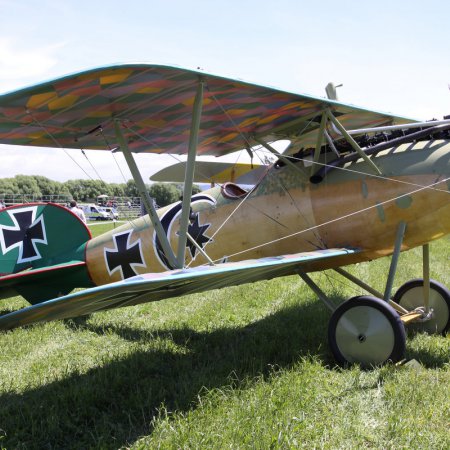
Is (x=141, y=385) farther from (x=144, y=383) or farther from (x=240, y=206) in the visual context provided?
(x=240, y=206)

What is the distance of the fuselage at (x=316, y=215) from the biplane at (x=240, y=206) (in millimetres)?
13

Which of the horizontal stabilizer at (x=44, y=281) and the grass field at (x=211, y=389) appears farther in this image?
the horizontal stabilizer at (x=44, y=281)

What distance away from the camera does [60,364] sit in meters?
4.07

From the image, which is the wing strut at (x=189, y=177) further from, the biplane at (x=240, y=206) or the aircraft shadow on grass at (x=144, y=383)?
the aircraft shadow on grass at (x=144, y=383)

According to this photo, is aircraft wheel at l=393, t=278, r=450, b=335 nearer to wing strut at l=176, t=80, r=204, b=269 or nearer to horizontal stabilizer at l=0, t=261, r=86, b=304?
wing strut at l=176, t=80, r=204, b=269

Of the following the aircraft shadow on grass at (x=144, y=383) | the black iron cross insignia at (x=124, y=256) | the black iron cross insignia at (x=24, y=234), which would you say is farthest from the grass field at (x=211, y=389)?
the black iron cross insignia at (x=24, y=234)

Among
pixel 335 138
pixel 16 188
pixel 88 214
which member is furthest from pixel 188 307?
pixel 16 188

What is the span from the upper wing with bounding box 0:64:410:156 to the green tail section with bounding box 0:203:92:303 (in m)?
1.53

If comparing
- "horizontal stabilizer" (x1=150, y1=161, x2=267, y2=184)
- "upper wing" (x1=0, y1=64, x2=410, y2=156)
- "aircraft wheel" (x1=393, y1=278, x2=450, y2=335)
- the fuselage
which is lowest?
"aircraft wheel" (x1=393, y1=278, x2=450, y2=335)

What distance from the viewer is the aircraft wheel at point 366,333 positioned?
362 centimetres

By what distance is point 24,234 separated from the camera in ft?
19.2

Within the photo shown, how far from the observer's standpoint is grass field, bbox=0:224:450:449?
2.58 m

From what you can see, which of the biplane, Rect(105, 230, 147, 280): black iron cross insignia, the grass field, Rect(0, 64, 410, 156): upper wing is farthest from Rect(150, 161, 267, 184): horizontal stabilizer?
the grass field

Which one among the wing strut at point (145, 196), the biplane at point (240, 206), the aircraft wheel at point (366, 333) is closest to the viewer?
the biplane at point (240, 206)
